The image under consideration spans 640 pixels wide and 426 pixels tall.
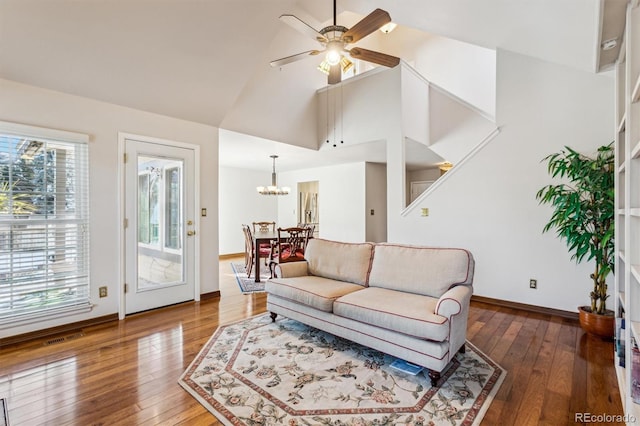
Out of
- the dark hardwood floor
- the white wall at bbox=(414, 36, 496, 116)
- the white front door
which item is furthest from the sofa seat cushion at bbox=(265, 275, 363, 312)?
the white wall at bbox=(414, 36, 496, 116)

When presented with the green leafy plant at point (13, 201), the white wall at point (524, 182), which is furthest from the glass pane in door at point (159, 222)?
the white wall at point (524, 182)

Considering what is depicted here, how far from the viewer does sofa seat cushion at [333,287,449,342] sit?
1990 mm

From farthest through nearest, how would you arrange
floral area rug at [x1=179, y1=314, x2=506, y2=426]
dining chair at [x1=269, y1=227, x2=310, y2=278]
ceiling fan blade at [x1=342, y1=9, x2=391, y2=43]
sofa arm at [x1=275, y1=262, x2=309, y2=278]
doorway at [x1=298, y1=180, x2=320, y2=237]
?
doorway at [x1=298, y1=180, x2=320, y2=237] < dining chair at [x1=269, y1=227, x2=310, y2=278] < sofa arm at [x1=275, y1=262, x2=309, y2=278] < ceiling fan blade at [x1=342, y1=9, x2=391, y2=43] < floral area rug at [x1=179, y1=314, x2=506, y2=426]

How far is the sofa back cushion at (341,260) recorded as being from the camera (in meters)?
3.03

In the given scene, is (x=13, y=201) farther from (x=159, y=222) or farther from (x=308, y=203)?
(x=308, y=203)

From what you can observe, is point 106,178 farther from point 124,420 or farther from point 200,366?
point 124,420

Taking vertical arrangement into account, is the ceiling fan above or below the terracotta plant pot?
above

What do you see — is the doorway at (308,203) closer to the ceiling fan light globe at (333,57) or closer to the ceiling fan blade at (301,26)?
the ceiling fan light globe at (333,57)

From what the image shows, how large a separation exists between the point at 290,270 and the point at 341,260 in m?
0.56

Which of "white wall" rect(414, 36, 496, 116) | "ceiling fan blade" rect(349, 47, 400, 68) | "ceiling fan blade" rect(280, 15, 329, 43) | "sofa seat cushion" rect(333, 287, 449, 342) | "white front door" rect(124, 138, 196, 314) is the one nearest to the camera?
→ "sofa seat cushion" rect(333, 287, 449, 342)

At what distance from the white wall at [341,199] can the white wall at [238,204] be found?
4.04 ft

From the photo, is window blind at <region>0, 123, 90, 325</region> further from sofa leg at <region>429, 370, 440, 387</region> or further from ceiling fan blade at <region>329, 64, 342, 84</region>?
sofa leg at <region>429, 370, 440, 387</region>

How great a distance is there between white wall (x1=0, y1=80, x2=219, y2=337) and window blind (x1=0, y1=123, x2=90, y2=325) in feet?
0.29

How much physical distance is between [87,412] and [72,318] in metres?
1.66
